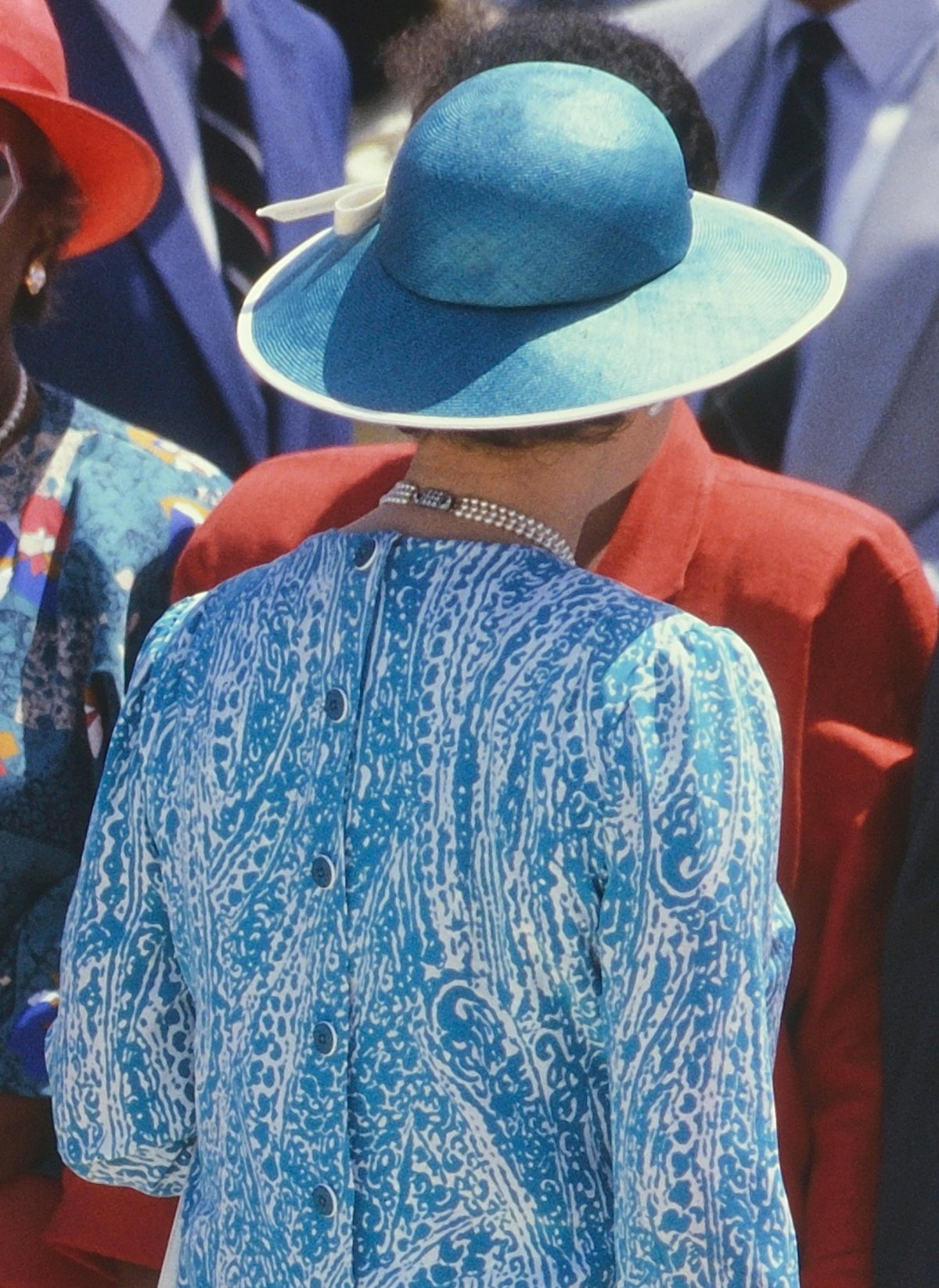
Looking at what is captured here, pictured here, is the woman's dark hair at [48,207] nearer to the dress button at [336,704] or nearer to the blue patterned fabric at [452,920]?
the blue patterned fabric at [452,920]

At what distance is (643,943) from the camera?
3.74 feet

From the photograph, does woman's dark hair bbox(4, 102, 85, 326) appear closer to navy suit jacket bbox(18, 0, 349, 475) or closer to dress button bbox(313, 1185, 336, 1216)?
navy suit jacket bbox(18, 0, 349, 475)

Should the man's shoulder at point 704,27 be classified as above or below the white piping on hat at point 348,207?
below

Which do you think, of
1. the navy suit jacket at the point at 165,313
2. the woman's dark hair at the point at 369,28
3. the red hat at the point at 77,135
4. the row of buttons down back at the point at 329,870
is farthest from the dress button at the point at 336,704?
the woman's dark hair at the point at 369,28

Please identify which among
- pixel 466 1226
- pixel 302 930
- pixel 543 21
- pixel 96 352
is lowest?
pixel 96 352

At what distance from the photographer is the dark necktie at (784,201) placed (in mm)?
2223

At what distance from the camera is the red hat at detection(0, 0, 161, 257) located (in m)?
1.89

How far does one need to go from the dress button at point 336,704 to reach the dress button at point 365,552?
99 mm

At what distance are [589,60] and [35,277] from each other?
0.74 meters

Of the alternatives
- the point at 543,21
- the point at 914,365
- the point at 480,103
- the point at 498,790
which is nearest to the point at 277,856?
the point at 498,790

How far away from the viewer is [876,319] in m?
2.16

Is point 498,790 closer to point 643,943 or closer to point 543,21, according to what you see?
point 643,943

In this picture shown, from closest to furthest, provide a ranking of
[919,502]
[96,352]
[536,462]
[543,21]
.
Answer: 1. [536,462]
2. [543,21]
3. [919,502]
4. [96,352]

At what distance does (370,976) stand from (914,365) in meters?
1.29
